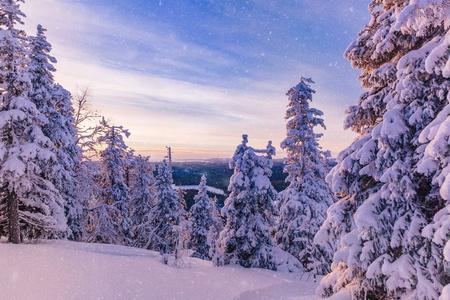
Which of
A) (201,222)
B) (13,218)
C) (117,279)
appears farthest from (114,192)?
(117,279)

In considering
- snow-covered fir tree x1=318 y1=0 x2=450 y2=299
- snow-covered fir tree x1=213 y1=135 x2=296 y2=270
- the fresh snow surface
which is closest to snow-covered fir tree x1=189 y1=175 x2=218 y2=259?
snow-covered fir tree x1=213 y1=135 x2=296 y2=270

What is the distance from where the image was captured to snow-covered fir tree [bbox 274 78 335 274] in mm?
16984

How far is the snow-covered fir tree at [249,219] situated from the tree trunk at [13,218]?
1024 cm

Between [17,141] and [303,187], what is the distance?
16.0 metres

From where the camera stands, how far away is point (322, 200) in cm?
1783

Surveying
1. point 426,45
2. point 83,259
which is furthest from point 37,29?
point 426,45

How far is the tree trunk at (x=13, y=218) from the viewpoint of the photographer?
13320 millimetres

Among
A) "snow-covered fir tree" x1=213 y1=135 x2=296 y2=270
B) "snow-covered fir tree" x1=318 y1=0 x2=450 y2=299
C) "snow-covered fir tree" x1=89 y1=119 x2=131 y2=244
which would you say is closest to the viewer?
"snow-covered fir tree" x1=318 y1=0 x2=450 y2=299

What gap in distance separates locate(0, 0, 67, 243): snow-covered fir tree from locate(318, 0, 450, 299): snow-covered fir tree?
13561 mm

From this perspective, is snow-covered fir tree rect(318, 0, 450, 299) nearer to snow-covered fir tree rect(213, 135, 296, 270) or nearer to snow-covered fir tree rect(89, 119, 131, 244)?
snow-covered fir tree rect(213, 135, 296, 270)

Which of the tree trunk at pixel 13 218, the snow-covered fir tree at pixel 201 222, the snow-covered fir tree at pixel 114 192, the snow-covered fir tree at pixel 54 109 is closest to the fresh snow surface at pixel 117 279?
the tree trunk at pixel 13 218

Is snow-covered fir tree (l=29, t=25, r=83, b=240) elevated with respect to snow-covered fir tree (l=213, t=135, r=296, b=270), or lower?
elevated

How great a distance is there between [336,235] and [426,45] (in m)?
4.51

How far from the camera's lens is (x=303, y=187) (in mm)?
17719
